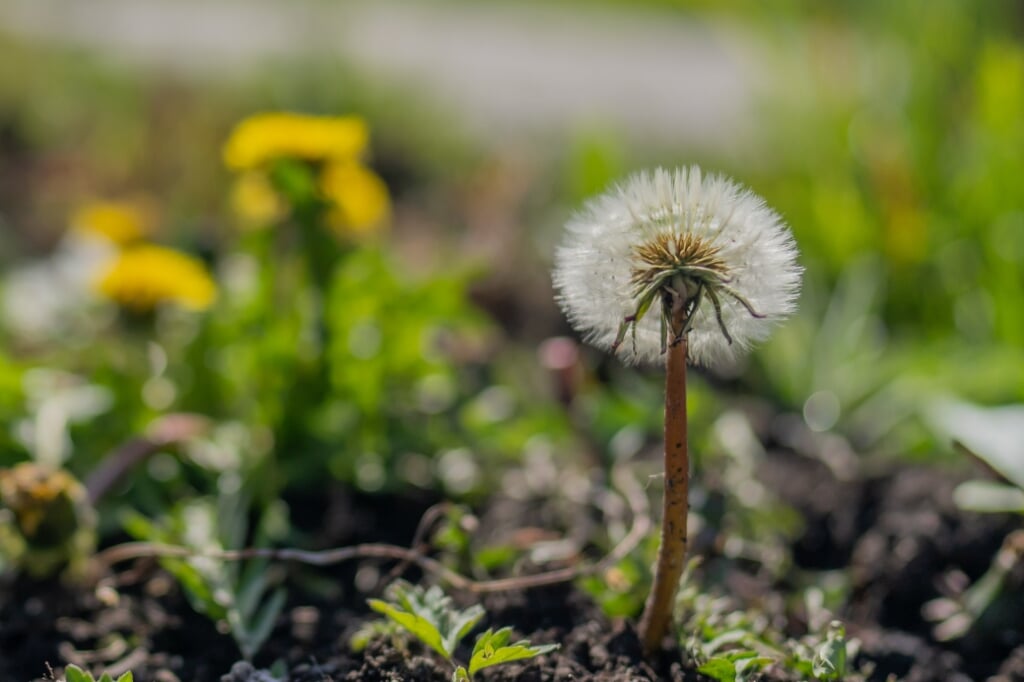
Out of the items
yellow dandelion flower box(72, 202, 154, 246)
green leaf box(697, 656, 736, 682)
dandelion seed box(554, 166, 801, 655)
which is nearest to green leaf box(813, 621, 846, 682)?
green leaf box(697, 656, 736, 682)

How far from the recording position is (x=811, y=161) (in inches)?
154

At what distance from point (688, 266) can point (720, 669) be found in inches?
22.3

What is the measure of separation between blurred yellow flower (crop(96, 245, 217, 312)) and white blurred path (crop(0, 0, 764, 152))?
1710mm

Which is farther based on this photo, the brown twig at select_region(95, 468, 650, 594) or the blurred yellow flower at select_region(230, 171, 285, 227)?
the blurred yellow flower at select_region(230, 171, 285, 227)

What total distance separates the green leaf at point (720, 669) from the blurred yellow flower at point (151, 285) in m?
1.48

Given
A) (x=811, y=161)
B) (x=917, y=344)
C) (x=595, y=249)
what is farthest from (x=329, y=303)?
(x=811, y=161)

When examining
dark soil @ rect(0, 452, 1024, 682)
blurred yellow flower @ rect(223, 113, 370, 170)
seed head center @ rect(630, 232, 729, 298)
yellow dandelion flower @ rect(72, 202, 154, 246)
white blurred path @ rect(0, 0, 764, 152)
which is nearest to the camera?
seed head center @ rect(630, 232, 729, 298)

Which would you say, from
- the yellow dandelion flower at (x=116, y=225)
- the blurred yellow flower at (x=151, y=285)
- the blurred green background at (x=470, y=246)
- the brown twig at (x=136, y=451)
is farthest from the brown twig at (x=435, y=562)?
the yellow dandelion flower at (x=116, y=225)

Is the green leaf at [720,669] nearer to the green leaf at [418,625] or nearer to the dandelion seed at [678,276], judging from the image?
the dandelion seed at [678,276]

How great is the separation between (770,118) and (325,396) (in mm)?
2430

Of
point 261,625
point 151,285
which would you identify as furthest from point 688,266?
point 151,285

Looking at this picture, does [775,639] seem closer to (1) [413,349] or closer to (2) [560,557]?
(2) [560,557]

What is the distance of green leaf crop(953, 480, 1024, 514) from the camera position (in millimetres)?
2088

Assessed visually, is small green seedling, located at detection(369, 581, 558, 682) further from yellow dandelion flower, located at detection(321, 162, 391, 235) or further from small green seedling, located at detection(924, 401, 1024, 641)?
yellow dandelion flower, located at detection(321, 162, 391, 235)
